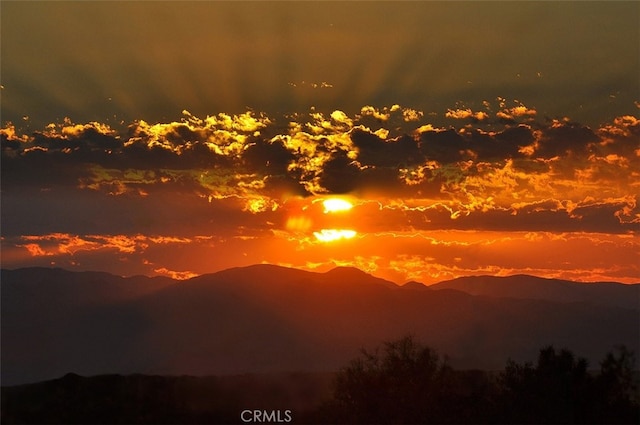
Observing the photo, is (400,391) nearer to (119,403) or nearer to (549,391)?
(549,391)

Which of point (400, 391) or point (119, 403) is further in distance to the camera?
point (119, 403)

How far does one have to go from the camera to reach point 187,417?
136625 millimetres

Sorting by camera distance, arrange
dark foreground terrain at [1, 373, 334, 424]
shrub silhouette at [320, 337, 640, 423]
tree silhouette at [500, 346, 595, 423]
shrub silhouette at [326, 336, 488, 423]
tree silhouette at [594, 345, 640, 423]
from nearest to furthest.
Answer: tree silhouette at [500, 346, 595, 423] → shrub silhouette at [320, 337, 640, 423] → shrub silhouette at [326, 336, 488, 423] → tree silhouette at [594, 345, 640, 423] → dark foreground terrain at [1, 373, 334, 424]

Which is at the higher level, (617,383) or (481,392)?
(617,383)

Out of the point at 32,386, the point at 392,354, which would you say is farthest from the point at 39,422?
the point at 392,354

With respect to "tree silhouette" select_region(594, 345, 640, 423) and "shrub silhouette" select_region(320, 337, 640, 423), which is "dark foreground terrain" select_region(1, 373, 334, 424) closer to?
"shrub silhouette" select_region(320, 337, 640, 423)

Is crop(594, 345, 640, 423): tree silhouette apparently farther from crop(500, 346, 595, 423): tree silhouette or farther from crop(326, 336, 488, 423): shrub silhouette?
crop(326, 336, 488, 423): shrub silhouette

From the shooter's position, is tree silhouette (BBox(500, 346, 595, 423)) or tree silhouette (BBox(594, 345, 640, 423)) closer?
tree silhouette (BBox(500, 346, 595, 423))

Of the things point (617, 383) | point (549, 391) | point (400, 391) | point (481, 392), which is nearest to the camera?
Answer: point (549, 391)

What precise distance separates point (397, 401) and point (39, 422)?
171 ft

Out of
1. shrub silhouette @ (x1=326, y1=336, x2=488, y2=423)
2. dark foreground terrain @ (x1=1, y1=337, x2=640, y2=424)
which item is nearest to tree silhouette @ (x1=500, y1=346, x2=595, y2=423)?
dark foreground terrain @ (x1=1, y1=337, x2=640, y2=424)

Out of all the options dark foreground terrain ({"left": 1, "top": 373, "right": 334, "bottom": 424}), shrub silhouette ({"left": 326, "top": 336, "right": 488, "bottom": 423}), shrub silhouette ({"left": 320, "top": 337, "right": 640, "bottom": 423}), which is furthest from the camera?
dark foreground terrain ({"left": 1, "top": 373, "right": 334, "bottom": 424})

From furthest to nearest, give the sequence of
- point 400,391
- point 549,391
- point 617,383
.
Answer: point 617,383
point 400,391
point 549,391

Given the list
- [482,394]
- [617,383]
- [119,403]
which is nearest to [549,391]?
[482,394]
